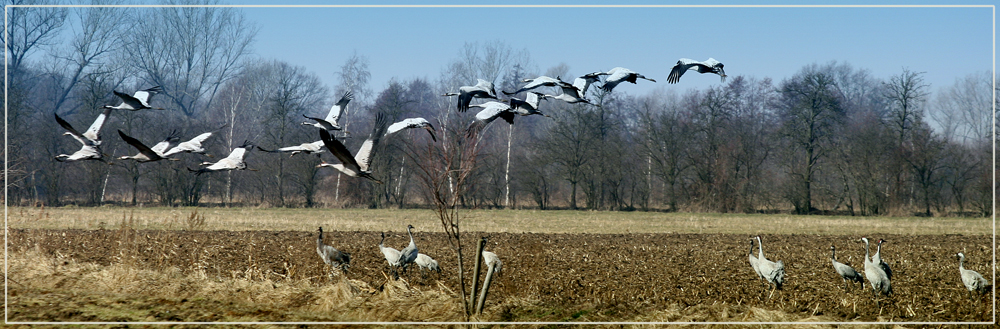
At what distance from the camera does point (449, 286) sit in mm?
9508

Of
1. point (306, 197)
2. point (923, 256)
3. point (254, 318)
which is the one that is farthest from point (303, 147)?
point (306, 197)

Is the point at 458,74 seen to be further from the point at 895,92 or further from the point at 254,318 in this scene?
the point at 895,92

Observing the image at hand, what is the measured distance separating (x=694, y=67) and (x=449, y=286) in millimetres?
4961

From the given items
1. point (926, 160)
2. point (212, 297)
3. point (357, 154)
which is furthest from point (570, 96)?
point (926, 160)

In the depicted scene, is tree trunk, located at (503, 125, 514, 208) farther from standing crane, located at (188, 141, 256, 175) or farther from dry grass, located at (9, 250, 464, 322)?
standing crane, located at (188, 141, 256, 175)

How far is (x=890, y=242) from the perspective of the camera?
17359mm

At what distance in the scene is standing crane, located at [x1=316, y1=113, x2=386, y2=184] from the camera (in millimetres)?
4820

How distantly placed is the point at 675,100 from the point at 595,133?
15.0 ft

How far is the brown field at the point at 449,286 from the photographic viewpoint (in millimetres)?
7582

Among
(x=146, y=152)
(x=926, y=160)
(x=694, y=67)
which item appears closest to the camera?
(x=146, y=152)

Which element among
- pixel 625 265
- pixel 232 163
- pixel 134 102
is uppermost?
pixel 134 102

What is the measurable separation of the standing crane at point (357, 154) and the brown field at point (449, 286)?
2498mm

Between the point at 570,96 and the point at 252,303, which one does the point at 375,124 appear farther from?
the point at 252,303

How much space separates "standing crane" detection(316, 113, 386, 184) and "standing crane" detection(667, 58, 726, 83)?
278 cm
